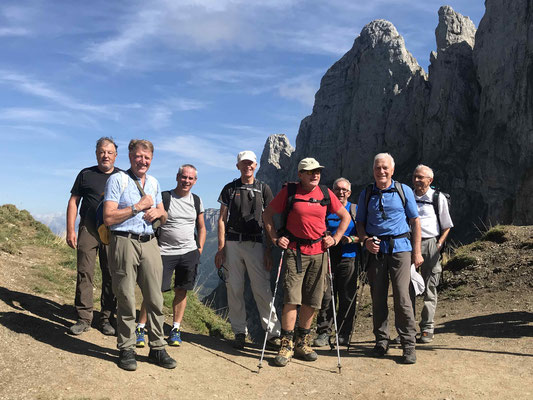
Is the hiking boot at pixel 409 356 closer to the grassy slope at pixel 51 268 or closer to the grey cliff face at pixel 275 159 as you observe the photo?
the grassy slope at pixel 51 268

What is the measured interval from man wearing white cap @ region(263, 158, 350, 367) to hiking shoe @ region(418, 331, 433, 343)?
229cm

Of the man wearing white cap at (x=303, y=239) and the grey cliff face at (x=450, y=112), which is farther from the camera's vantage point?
the grey cliff face at (x=450, y=112)

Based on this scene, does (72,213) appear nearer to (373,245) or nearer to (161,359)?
(161,359)

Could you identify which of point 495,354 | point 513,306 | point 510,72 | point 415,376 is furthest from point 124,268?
point 510,72

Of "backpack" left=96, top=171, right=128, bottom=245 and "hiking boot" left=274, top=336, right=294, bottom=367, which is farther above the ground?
"backpack" left=96, top=171, right=128, bottom=245

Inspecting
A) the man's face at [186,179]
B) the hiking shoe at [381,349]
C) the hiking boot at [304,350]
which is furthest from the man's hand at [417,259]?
the man's face at [186,179]

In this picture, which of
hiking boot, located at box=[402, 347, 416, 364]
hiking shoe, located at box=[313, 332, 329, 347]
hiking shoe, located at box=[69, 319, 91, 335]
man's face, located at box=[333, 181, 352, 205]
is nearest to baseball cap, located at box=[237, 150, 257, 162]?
man's face, located at box=[333, 181, 352, 205]

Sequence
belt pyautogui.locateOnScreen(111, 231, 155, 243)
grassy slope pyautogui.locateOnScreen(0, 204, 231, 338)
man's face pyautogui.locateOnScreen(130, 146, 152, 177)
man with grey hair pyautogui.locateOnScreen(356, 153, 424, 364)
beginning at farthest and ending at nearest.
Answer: grassy slope pyautogui.locateOnScreen(0, 204, 231, 338), man with grey hair pyautogui.locateOnScreen(356, 153, 424, 364), man's face pyautogui.locateOnScreen(130, 146, 152, 177), belt pyautogui.locateOnScreen(111, 231, 155, 243)

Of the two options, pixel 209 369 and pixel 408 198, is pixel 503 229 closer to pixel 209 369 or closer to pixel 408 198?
pixel 408 198

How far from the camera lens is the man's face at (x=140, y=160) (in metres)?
5.54

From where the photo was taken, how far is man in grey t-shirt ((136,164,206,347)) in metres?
6.86

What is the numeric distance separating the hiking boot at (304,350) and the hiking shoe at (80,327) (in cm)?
316

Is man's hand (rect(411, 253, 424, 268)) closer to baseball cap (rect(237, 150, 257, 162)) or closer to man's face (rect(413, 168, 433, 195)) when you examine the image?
man's face (rect(413, 168, 433, 195))

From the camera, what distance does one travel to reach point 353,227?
784 cm
